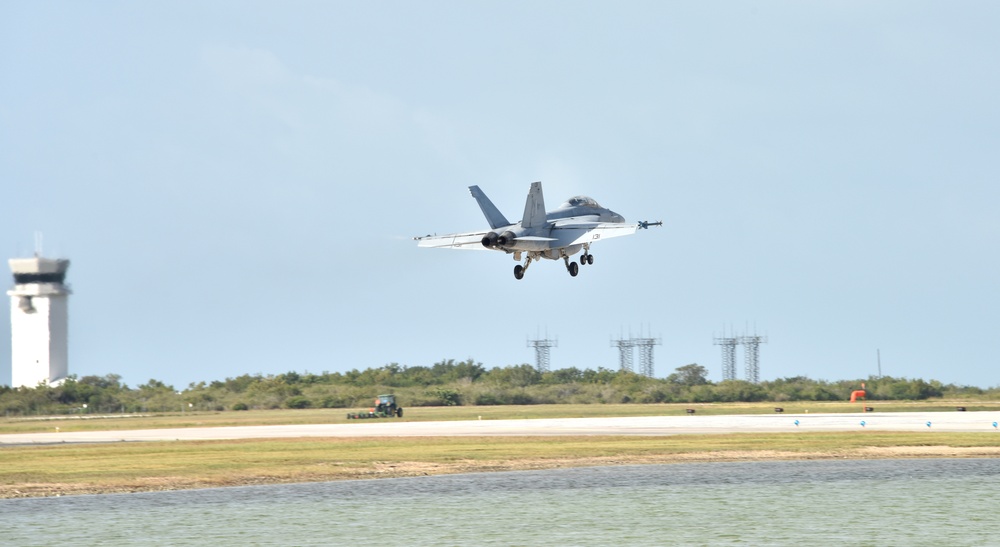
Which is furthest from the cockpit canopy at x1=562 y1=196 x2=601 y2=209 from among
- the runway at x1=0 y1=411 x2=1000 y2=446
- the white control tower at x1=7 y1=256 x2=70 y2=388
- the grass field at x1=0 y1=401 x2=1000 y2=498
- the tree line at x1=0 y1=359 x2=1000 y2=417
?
the white control tower at x1=7 y1=256 x2=70 y2=388

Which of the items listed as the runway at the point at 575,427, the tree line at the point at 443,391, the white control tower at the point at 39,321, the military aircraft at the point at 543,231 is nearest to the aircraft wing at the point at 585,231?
the military aircraft at the point at 543,231

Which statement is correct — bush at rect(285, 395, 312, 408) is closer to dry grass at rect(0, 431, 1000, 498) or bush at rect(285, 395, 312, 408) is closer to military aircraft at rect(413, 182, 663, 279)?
dry grass at rect(0, 431, 1000, 498)

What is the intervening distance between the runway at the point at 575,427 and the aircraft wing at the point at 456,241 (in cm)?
2265

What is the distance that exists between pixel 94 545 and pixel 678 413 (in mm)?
80641

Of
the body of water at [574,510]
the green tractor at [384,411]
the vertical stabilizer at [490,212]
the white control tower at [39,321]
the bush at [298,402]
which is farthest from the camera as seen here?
the white control tower at [39,321]

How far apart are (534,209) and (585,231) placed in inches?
139

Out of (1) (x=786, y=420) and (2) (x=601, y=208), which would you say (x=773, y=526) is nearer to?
(2) (x=601, y=208)

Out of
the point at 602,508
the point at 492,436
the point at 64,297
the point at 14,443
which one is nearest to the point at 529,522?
the point at 602,508

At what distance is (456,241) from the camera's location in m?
62.7

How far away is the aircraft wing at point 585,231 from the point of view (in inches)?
2512

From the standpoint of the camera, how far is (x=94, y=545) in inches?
1545

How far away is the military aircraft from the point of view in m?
61.7

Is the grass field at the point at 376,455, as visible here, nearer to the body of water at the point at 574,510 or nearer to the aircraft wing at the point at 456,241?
the body of water at the point at 574,510

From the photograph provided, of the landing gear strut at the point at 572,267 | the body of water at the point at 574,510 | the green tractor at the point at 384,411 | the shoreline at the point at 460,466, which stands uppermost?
the landing gear strut at the point at 572,267
